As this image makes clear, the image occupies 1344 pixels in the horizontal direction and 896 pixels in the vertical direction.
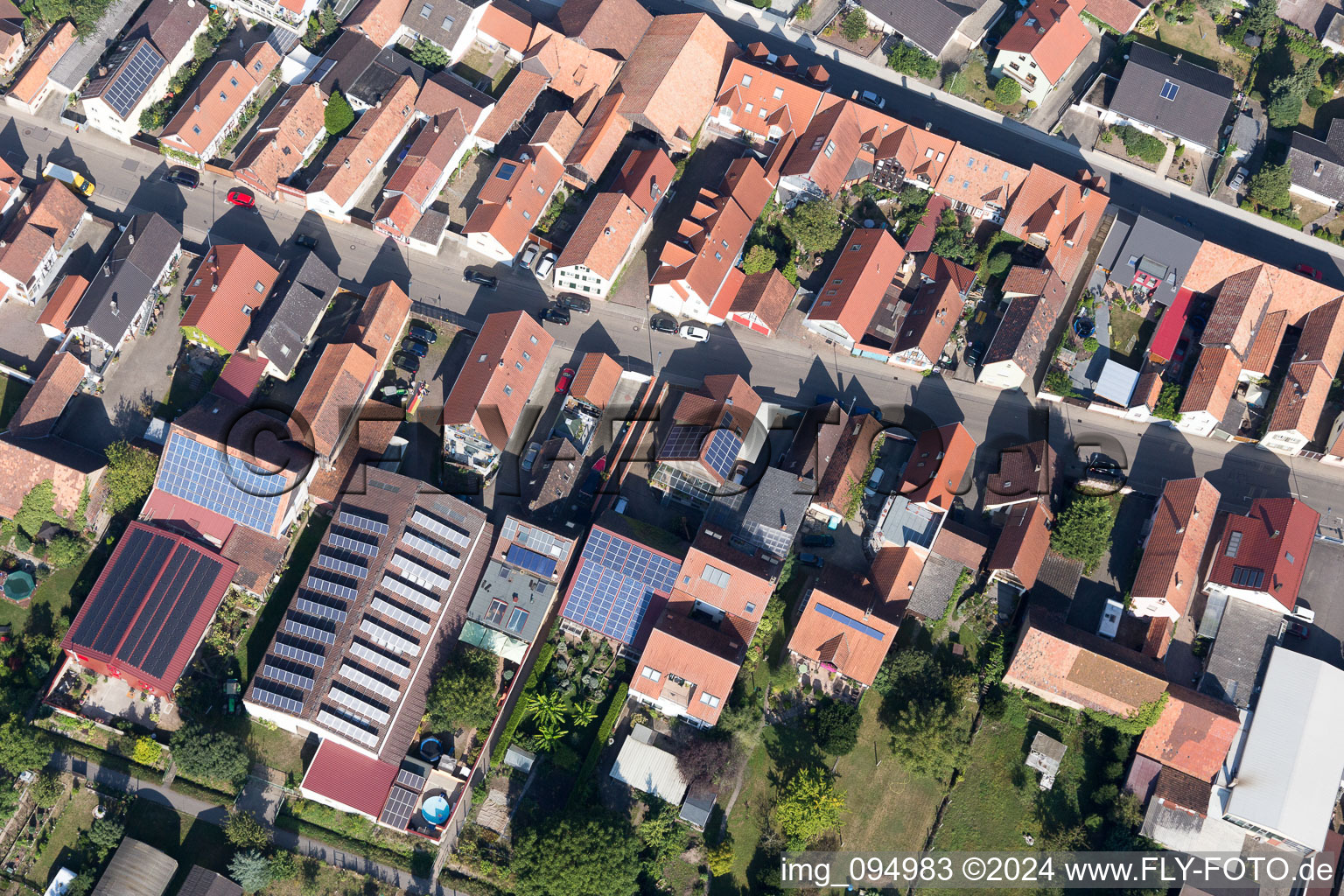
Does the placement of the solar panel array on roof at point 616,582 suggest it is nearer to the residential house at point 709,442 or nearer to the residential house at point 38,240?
the residential house at point 709,442

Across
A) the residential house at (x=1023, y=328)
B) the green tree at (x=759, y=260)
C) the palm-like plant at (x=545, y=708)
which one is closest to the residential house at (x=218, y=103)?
the green tree at (x=759, y=260)

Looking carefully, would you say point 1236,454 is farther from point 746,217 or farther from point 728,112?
point 728,112

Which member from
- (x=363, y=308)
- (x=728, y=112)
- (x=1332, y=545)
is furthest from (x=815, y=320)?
(x=1332, y=545)

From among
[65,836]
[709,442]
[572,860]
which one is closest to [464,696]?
[572,860]

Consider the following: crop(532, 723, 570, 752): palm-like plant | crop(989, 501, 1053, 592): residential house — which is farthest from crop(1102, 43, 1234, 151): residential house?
crop(532, 723, 570, 752): palm-like plant

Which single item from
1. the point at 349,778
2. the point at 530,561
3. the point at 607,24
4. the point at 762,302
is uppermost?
the point at 607,24

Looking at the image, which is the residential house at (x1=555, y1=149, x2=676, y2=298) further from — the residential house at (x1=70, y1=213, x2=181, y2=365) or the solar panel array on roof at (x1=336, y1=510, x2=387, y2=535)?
the residential house at (x1=70, y1=213, x2=181, y2=365)

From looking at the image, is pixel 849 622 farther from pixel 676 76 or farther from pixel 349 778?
pixel 676 76
